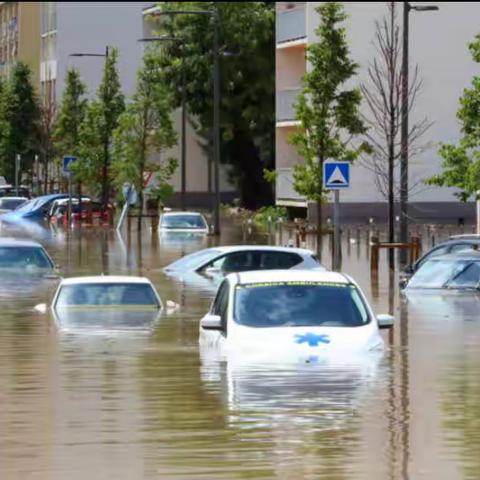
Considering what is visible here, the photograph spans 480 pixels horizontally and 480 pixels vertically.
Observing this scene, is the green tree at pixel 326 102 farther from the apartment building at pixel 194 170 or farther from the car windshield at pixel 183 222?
the apartment building at pixel 194 170

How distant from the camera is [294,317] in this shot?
69.5 feet

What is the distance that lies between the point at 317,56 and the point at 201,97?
3975 cm

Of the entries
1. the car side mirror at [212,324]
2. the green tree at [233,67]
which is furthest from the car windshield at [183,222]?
the car side mirror at [212,324]

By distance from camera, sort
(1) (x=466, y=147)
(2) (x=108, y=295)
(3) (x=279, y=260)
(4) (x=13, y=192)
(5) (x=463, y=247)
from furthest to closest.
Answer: (4) (x=13, y=192), (1) (x=466, y=147), (5) (x=463, y=247), (3) (x=279, y=260), (2) (x=108, y=295)

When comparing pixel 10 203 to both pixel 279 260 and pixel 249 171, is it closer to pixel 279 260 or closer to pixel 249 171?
pixel 249 171

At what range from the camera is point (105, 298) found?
3045cm

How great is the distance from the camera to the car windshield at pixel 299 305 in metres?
21.1

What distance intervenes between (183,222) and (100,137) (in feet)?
55.8

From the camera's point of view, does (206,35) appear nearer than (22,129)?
Yes

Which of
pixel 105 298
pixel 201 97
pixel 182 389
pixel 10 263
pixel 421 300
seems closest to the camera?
pixel 182 389

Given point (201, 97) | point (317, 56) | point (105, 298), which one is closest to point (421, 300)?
point (105, 298)

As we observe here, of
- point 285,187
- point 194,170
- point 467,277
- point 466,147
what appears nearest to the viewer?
point 467,277

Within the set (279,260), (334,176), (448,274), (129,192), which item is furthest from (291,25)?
(448,274)

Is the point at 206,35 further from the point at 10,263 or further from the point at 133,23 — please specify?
the point at 10,263
